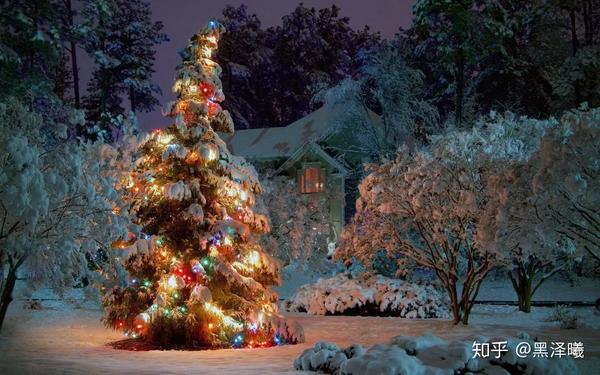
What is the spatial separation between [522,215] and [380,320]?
842 centimetres

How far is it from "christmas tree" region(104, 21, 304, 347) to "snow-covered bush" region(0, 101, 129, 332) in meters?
1.01

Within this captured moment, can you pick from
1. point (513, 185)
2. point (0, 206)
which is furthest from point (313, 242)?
point (0, 206)

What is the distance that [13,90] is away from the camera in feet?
96.2

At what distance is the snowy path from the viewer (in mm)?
10750

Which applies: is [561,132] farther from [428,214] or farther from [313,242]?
[313,242]

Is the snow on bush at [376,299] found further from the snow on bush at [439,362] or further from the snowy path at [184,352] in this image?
the snow on bush at [439,362]

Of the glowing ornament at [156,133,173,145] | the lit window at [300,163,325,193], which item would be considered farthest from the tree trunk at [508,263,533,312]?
the lit window at [300,163,325,193]

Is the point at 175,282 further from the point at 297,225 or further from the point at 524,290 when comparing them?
the point at 297,225

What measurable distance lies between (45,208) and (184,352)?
14.8 ft

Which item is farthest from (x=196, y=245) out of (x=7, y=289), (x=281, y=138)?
(x=281, y=138)

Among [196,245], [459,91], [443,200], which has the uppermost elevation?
[459,91]

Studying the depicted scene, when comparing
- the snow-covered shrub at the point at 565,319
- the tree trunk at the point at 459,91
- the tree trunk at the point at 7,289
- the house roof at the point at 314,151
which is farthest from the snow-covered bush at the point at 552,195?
the house roof at the point at 314,151

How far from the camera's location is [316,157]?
40.3 m

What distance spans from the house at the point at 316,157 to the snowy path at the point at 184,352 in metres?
16.6
